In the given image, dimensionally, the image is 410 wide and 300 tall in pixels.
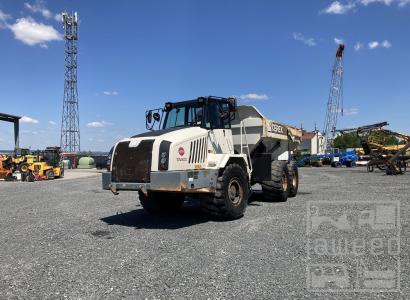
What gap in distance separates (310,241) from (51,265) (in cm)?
422

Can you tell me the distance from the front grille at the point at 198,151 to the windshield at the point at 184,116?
2.46 feet

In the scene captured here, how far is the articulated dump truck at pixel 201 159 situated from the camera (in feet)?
28.3

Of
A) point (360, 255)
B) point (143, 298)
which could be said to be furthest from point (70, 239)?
point (360, 255)

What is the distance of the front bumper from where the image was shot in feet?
27.7

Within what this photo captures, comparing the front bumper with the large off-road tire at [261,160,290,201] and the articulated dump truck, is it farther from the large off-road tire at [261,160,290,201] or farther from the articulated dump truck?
the large off-road tire at [261,160,290,201]

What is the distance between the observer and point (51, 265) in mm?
6141

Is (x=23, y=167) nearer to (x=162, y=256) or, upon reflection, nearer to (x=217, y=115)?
(x=217, y=115)

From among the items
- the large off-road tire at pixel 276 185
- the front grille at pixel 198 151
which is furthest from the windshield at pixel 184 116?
the large off-road tire at pixel 276 185

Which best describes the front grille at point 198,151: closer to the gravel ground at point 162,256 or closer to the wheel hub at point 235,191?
the wheel hub at point 235,191

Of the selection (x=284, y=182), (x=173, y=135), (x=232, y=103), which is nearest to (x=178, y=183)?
(x=173, y=135)

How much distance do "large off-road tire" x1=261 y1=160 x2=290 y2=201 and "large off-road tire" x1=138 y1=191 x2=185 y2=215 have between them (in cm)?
283

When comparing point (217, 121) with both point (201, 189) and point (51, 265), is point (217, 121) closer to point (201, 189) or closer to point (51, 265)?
point (201, 189)

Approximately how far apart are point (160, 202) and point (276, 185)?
3.66 metres

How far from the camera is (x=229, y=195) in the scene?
9.63m
